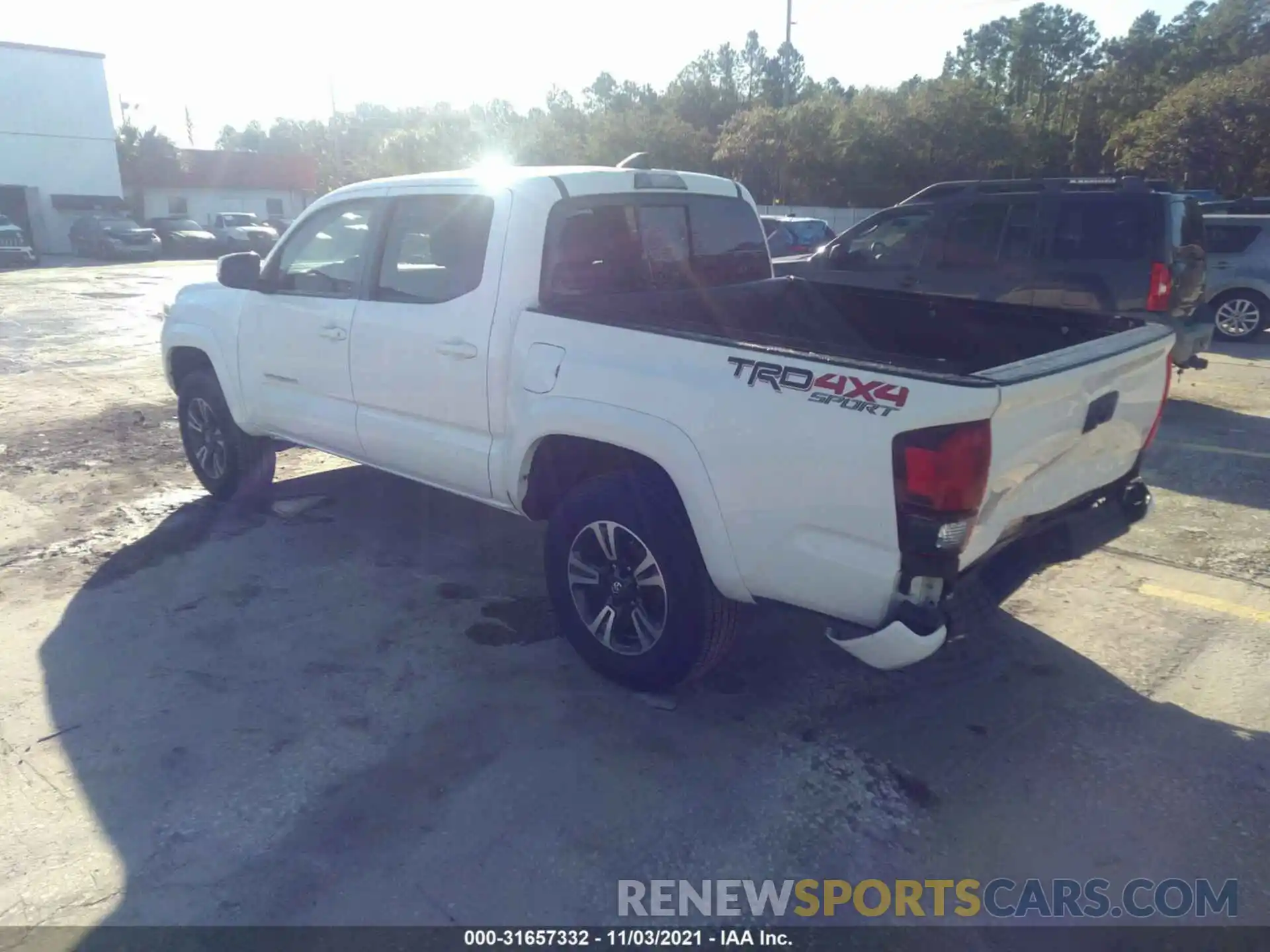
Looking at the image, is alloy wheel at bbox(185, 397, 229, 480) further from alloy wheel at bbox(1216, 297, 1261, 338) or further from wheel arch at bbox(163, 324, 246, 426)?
alloy wheel at bbox(1216, 297, 1261, 338)

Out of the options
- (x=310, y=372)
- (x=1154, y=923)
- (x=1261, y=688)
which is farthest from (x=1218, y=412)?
(x=310, y=372)

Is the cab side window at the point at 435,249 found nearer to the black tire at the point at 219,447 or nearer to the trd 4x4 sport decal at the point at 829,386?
the trd 4x4 sport decal at the point at 829,386

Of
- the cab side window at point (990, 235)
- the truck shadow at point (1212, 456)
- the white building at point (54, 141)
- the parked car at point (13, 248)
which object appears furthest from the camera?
the white building at point (54, 141)

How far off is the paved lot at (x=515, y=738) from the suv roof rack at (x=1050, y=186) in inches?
149

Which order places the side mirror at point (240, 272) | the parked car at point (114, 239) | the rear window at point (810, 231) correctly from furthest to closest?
the parked car at point (114, 239) → the rear window at point (810, 231) → the side mirror at point (240, 272)

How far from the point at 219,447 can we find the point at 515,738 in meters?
3.46

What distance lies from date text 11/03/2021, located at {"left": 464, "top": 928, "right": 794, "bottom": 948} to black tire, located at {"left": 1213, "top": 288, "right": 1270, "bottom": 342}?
12.0m

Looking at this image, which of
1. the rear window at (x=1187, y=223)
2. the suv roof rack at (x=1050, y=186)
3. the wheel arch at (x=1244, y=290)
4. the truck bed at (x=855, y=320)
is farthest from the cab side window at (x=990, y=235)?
the wheel arch at (x=1244, y=290)

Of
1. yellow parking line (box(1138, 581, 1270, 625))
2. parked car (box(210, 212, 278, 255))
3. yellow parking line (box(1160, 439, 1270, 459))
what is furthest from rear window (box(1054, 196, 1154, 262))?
parked car (box(210, 212, 278, 255))

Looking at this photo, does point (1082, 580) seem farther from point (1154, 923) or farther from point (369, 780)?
point (369, 780)

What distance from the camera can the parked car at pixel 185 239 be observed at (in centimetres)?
3481

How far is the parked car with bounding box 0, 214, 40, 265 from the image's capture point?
28.4m

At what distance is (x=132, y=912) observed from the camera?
111 inches

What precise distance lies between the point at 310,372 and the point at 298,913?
3.09 meters
